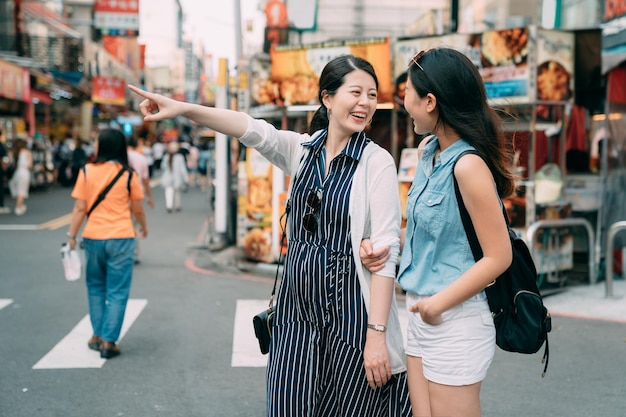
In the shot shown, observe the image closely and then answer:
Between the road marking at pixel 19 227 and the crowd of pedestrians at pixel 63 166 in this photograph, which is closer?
the road marking at pixel 19 227

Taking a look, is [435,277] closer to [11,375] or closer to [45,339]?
[11,375]

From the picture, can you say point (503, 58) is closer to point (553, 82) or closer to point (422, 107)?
point (553, 82)

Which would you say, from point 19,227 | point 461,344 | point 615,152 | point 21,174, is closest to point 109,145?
point 461,344

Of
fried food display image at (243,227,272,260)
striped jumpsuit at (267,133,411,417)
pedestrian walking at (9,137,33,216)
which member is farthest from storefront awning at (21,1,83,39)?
striped jumpsuit at (267,133,411,417)

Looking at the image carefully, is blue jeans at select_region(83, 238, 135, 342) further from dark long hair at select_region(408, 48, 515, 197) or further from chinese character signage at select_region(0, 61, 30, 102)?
chinese character signage at select_region(0, 61, 30, 102)

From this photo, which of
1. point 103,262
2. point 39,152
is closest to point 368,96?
point 103,262

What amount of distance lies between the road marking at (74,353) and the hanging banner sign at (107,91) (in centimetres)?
2646

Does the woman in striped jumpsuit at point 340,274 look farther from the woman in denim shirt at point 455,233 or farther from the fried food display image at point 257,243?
the fried food display image at point 257,243

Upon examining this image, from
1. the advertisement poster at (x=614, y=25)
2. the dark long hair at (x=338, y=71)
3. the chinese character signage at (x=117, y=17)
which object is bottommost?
the dark long hair at (x=338, y=71)

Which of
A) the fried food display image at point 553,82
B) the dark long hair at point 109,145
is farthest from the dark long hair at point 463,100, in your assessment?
the fried food display image at point 553,82

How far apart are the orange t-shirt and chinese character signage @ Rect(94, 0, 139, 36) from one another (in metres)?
18.1

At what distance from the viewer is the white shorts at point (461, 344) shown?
7.50 feet

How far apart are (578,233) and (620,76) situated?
2.07 m

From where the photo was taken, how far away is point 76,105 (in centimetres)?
3666
